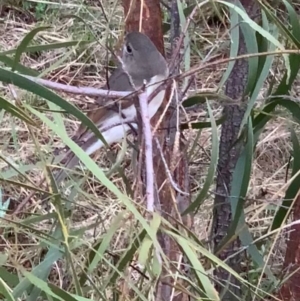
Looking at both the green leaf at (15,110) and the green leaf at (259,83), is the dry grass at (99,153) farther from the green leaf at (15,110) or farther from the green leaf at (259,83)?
the green leaf at (15,110)

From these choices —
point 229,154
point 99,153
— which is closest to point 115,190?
point 229,154

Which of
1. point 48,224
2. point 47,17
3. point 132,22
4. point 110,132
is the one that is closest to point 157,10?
point 132,22

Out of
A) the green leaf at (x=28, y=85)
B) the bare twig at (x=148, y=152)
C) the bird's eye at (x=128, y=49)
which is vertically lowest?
the bare twig at (x=148, y=152)

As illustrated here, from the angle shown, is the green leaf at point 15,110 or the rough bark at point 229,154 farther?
the rough bark at point 229,154

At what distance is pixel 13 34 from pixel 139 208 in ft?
5.66

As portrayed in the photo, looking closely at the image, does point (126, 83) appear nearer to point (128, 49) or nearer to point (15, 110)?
point (128, 49)

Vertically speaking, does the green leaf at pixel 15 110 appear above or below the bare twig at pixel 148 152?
above

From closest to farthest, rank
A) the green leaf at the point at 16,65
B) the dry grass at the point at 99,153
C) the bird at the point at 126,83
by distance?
the green leaf at the point at 16,65 < the bird at the point at 126,83 < the dry grass at the point at 99,153

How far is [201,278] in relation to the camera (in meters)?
0.58

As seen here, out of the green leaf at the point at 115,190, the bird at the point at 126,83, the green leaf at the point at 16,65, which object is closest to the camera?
the green leaf at the point at 115,190

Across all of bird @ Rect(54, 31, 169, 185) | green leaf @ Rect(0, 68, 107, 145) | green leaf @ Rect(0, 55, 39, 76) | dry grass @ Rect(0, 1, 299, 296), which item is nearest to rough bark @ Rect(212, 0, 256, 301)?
bird @ Rect(54, 31, 169, 185)

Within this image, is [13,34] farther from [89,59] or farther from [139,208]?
[139,208]

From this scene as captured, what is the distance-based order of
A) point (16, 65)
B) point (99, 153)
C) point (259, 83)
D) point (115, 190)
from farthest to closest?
point (99, 153) < point (259, 83) < point (16, 65) < point (115, 190)

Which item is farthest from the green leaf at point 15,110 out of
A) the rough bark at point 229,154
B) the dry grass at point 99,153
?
the dry grass at point 99,153
